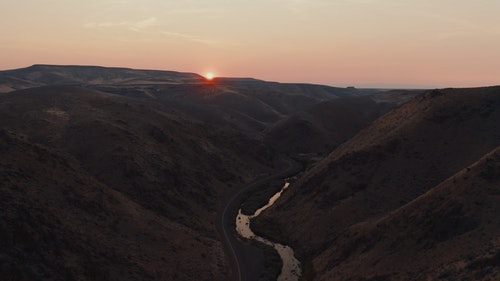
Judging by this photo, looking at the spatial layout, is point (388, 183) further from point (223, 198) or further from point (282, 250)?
point (223, 198)

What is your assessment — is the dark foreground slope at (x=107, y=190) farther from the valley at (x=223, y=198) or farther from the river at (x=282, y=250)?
the river at (x=282, y=250)

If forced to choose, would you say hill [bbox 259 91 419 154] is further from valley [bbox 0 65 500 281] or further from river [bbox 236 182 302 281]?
river [bbox 236 182 302 281]

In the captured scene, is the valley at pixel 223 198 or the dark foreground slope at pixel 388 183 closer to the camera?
the valley at pixel 223 198

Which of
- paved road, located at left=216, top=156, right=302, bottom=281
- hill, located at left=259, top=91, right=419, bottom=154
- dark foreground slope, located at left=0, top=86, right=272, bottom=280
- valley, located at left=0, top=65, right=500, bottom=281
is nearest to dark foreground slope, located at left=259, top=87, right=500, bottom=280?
valley, located at left=0, top=65, right=500, bottom=281

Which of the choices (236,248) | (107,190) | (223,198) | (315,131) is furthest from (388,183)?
(315,131)

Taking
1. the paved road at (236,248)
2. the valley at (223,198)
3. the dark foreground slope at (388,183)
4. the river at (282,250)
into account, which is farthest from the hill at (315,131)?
the river at (282,250)
